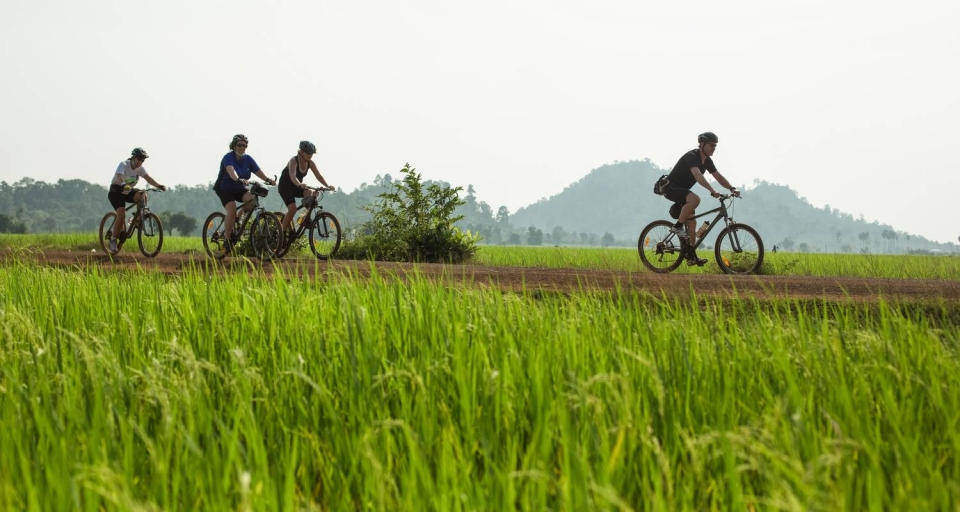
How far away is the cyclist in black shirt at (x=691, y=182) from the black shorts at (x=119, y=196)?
408 inches

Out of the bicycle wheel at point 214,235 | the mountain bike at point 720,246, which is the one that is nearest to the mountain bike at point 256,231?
the bicycle wheel at point 214,235

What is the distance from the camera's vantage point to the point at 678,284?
878 centimetres

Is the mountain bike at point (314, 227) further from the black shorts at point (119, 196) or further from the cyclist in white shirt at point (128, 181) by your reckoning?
the black shorts at point (119, 196)

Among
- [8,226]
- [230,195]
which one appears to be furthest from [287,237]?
[8,226]

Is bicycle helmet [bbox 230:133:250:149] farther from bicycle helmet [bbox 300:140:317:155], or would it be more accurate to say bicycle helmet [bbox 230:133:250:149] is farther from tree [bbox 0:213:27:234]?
tree [bbox 0:213:27:234]

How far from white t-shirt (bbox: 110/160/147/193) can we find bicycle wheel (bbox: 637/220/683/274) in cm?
978

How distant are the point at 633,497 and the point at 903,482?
894 mm

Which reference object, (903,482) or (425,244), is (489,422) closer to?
(903,482)

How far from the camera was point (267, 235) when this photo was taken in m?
13.9

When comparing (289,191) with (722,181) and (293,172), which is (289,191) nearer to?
(293,172)

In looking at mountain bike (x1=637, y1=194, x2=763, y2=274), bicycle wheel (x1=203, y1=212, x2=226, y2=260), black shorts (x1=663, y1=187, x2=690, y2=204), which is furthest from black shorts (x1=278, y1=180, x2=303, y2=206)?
black shorts (x1=663, y1=187, x2=690, y2=204)

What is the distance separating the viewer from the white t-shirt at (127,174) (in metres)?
14.8

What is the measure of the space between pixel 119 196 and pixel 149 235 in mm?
946

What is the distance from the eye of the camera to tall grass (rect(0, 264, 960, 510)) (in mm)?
2270
